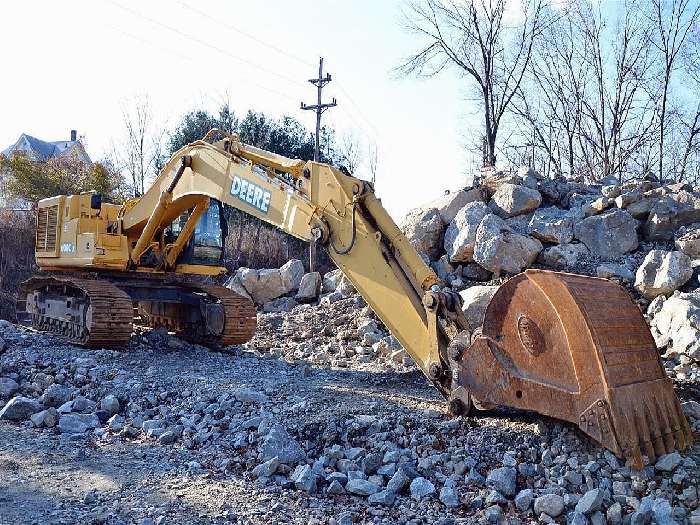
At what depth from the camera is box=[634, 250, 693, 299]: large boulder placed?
9344mm

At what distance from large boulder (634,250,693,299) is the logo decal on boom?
581 cm

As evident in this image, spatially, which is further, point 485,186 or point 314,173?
point 485,186

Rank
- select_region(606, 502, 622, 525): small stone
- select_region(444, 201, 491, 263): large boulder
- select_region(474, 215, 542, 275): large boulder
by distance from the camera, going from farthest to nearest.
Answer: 1. select_region(444, 201, 491, 263): large boulder
2. select_region(474, 215, 542, 275): large boulder
3. select_region(606, 502, 622, 525): small stone

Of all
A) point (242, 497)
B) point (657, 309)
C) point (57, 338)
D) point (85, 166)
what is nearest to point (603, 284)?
point (242, 497)

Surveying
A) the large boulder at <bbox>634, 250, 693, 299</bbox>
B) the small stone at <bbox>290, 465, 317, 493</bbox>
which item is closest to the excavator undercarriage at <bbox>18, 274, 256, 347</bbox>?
the small stone at <bbox>290, 465, 317, 493</bbox>

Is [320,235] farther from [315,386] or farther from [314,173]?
[315,386]

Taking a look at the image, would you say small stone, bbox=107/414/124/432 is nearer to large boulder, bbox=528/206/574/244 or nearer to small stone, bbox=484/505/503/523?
small stone, bbox=484/505/503/523

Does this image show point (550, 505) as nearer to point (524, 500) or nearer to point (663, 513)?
point (524, 500)

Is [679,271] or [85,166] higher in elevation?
[85,166]

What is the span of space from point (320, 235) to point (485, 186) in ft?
24.8

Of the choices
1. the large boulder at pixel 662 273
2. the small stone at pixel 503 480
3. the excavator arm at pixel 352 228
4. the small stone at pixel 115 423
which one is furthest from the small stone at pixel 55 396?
the large boulder at pixel 662 273

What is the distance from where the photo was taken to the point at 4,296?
19.3m

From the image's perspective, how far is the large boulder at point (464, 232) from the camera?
11.4 meters

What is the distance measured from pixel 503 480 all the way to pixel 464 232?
7651mm
